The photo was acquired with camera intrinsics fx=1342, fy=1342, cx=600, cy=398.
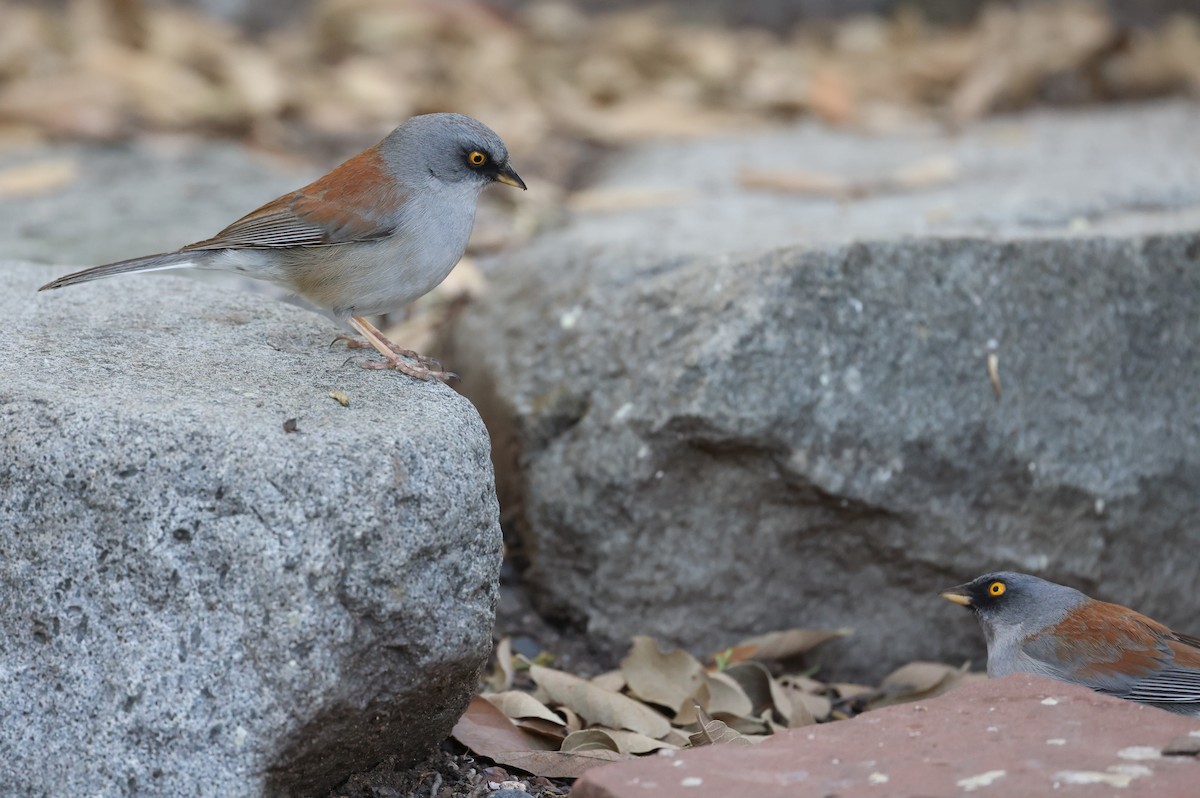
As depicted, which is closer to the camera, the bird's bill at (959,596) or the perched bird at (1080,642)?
the perched bird at (1080,642)

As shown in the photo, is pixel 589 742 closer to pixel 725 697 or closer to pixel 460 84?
pixel 725 697

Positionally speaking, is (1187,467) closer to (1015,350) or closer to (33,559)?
(1015,350)

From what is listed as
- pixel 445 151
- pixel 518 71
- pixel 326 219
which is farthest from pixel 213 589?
pixel 518 71

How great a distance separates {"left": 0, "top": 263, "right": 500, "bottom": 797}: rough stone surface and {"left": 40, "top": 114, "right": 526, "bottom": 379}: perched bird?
3.51ft

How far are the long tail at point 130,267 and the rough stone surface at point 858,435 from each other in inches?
50.0

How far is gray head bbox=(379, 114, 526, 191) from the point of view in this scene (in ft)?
13.8

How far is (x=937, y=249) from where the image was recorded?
15.0ft

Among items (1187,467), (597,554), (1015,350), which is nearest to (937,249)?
(1015,350)

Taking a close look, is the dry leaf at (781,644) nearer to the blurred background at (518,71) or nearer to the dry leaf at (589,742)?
the dry leaf at (589,742)

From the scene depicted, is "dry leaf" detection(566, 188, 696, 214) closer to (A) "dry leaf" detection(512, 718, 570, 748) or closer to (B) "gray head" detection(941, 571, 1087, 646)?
(B) "gray head" detection(941, 571, 1087, 646)

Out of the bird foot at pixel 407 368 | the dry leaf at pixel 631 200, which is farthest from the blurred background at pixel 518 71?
the bird foot at pixel 407 368

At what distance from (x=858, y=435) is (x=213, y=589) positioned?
7.48 feet

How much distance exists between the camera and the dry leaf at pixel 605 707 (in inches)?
147

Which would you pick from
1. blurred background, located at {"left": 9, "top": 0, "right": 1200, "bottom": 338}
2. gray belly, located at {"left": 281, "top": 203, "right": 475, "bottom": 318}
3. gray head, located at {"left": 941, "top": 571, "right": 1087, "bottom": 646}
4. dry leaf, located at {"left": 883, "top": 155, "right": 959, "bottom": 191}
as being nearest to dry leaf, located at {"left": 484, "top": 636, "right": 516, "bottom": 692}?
gray belly, located at {"left": 281, "top": 203, "right": 475, "bottom": 318}
